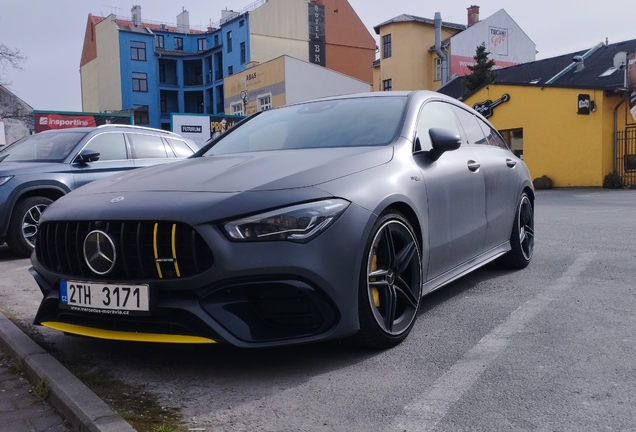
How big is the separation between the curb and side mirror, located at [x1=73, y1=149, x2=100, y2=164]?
470cm

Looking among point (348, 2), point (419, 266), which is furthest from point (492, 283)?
point (348, 2)

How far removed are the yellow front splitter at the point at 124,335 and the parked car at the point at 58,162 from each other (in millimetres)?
4728

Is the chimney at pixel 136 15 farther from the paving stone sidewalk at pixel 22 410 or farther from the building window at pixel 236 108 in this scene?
the paving stone sidewalk at pixel 22 410

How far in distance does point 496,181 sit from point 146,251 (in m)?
3.09

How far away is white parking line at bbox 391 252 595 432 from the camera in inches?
104

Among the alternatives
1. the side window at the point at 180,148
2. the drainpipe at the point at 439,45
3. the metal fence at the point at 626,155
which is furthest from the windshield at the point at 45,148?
the drainpipe at the point at 439,45

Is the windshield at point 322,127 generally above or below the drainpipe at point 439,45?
below

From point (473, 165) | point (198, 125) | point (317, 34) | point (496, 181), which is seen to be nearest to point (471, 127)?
point (496, 181)

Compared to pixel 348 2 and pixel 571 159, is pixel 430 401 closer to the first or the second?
pixel 571 159

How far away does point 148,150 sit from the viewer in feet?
30.4

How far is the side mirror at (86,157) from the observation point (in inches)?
326

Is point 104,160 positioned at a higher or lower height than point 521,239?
higher

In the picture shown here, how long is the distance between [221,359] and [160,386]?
0.43 metres

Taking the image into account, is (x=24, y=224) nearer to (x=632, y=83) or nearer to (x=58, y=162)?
(x=58, y=162)
